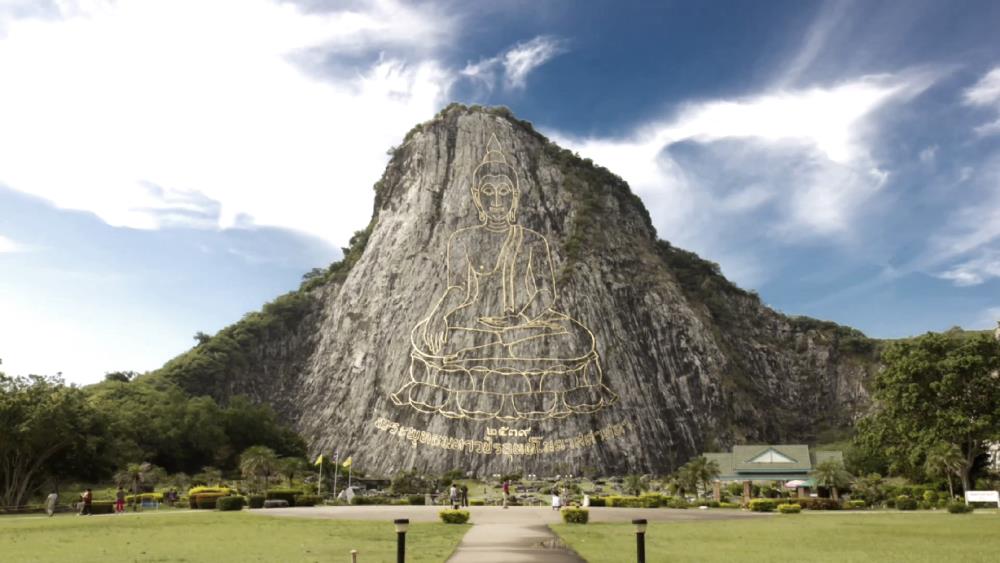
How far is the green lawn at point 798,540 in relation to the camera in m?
18.7

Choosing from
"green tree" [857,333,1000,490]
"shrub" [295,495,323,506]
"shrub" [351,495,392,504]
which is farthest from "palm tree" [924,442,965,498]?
"shrub" [295,495,323,506]

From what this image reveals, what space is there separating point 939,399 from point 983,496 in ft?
28.4

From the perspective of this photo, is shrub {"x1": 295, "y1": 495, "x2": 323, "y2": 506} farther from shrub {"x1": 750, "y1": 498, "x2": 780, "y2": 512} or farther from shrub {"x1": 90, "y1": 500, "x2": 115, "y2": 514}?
shrub {"x1": 750, "y1": 498, "x2": 780, "y2": 512}

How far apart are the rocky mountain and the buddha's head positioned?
244 mm

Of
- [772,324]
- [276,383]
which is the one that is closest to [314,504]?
[276,383]

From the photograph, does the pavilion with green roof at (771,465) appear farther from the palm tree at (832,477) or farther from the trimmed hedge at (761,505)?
the trimmed hedge at (761,505)

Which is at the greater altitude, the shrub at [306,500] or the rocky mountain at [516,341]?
the rocky mountain at [516,341]

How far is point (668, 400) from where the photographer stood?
85.4 m

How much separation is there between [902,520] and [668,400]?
172 ft

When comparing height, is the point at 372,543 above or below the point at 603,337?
below

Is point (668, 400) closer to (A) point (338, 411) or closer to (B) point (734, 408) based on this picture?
(B) point (734, 408)

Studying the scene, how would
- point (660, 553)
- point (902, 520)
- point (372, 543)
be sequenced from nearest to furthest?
point (660, 553) < point (372, 543) < point (902, 520)

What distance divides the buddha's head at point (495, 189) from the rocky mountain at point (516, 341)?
0.24 meters

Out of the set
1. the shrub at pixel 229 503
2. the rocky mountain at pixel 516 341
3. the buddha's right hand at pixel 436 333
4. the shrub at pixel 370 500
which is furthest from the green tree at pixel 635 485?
the shrub at pixel 229 503
